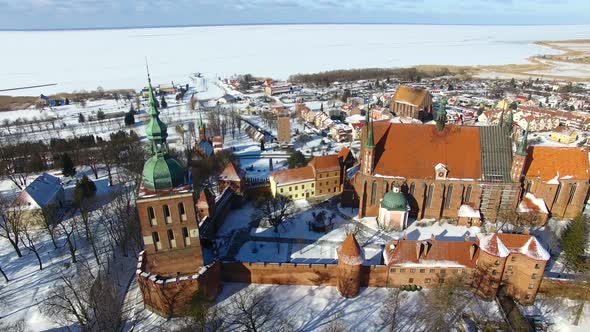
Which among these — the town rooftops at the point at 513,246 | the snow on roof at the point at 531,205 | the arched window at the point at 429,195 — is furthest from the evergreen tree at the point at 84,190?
the snow on roof at the point at 531,205

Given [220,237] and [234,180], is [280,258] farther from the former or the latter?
[234,180]

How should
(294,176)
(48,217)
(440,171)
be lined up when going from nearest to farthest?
(440,171) → (48,217) → (294,176)

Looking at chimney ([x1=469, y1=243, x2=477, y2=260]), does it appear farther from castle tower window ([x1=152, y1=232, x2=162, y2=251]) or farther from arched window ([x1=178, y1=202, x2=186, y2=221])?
castle tower window ([x1=152, y1=232, x2=162, y2=251])

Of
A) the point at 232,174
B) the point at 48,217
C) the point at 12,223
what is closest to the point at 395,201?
the point at 232,174

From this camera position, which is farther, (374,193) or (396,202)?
(374,193)

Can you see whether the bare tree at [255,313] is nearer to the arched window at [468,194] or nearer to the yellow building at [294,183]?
the yellow building at [294,183]

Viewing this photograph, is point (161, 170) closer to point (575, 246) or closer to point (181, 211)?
point (181, 211)

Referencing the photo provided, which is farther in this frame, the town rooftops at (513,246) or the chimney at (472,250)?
the chimney at (472,250)
